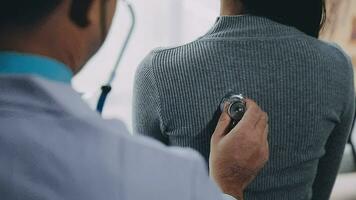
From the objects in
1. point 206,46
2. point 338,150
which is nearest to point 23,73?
point 206,46

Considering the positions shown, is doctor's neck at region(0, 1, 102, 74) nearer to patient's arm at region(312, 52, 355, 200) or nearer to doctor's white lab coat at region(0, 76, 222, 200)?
doctor's white lab coat at region(0, 76, 222, 200)

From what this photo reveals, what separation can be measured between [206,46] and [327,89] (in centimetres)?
22

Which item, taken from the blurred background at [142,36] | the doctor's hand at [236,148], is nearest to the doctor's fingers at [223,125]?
the doctor's hand at [236,148]

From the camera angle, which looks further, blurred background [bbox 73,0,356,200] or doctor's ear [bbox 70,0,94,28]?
blurred background [bbox 73,0,356,200]

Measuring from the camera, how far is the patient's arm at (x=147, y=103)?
74 cm

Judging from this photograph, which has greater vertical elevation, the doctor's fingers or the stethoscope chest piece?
the stethoscope chest piece

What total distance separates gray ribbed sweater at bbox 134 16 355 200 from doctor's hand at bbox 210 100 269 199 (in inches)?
1.3

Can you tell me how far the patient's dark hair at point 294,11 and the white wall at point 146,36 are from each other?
0.56 meters

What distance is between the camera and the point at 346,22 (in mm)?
1650

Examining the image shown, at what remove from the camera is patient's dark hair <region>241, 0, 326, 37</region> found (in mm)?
750

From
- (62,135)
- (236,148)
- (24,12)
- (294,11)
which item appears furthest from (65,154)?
(294,11)

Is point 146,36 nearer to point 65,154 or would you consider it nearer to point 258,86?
point 258,86

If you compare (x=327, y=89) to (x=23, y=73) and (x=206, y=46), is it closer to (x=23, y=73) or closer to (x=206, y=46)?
(x=206, y=46)

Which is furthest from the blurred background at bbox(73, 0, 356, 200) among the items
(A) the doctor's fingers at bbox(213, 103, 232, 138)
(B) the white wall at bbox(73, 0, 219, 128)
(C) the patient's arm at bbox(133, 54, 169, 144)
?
(A) the doctor's fingers at bbox(213, 103, 232, 138)
